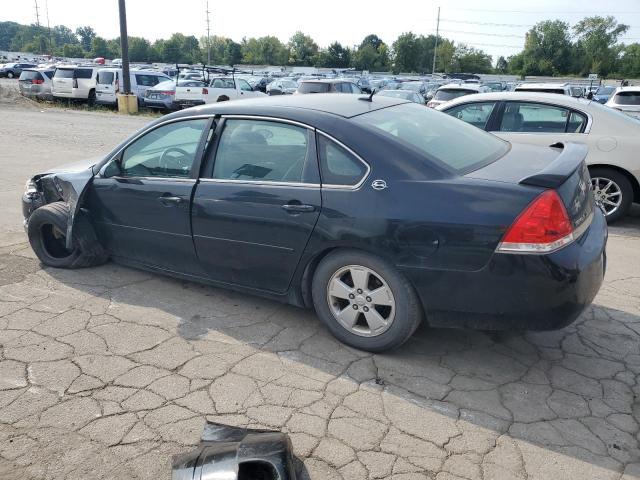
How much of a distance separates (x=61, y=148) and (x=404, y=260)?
36.0ft

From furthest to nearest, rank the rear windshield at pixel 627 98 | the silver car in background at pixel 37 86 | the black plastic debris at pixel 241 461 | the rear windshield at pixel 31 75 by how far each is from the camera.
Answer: the rear windshield at pixel 31 75 < the silver car in background at pixel 37 86 < the rear windshield at pixel 627 98 < the black plastic debris at pixel 241 461

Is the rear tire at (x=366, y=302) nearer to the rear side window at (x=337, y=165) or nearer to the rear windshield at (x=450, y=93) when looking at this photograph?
the rear side window at (x=337, y=165)

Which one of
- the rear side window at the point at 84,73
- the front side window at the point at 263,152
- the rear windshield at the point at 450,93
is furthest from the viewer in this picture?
the rear side window at the point at 84,73

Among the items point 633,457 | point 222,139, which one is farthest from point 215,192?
point 633,457

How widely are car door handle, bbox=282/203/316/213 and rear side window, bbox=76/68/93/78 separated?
23960 millimetres

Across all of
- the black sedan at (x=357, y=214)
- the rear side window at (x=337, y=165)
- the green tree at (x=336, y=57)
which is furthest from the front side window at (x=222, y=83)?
→ the green tree at (x=336, y=57)

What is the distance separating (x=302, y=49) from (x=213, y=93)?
4175 inches

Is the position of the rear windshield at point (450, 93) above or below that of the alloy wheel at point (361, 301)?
above

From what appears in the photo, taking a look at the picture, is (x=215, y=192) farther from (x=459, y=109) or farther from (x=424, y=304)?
(x=459, y=109)

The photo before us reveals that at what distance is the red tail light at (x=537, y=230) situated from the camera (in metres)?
3.03

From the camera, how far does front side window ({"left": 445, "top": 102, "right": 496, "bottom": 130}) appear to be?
23.9 feet

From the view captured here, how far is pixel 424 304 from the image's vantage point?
333 centimetres

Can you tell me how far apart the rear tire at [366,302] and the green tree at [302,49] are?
112m

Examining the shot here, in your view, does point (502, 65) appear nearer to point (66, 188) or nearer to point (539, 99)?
point (539, 99)
